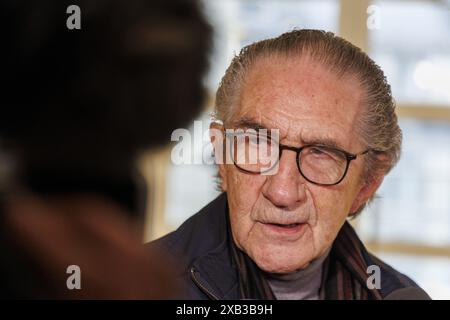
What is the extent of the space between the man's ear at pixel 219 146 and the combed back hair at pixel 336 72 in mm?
17

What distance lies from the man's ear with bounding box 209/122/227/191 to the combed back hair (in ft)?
0.06

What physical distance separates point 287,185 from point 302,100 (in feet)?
0.44

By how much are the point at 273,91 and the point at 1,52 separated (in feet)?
2.15

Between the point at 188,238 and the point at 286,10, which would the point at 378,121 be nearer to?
the point at 286,10

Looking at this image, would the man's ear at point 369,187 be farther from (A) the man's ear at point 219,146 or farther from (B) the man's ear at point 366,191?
(A) the man's ear at point 219,146

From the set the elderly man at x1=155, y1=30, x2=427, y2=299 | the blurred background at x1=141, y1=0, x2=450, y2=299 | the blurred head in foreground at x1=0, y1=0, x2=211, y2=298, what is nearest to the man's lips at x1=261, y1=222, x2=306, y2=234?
the elderly man at x1=155, y1=30, x2=427, y2=299

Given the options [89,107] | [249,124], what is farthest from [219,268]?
[89,107]

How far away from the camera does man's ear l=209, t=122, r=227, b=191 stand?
105 centimetres

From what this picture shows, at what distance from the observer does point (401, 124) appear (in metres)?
1.11

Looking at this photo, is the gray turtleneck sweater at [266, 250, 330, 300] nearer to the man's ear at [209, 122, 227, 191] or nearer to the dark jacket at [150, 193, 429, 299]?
the dark jacket at [150, 193, 429, 299]

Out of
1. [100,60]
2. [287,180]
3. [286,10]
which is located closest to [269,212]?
[287,180]

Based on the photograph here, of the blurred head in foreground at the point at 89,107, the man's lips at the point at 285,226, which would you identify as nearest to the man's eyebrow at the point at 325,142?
the man's lips at the point at 285,226

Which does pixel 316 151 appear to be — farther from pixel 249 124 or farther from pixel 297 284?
pixel 297 284

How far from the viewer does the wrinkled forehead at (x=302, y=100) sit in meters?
1.00
